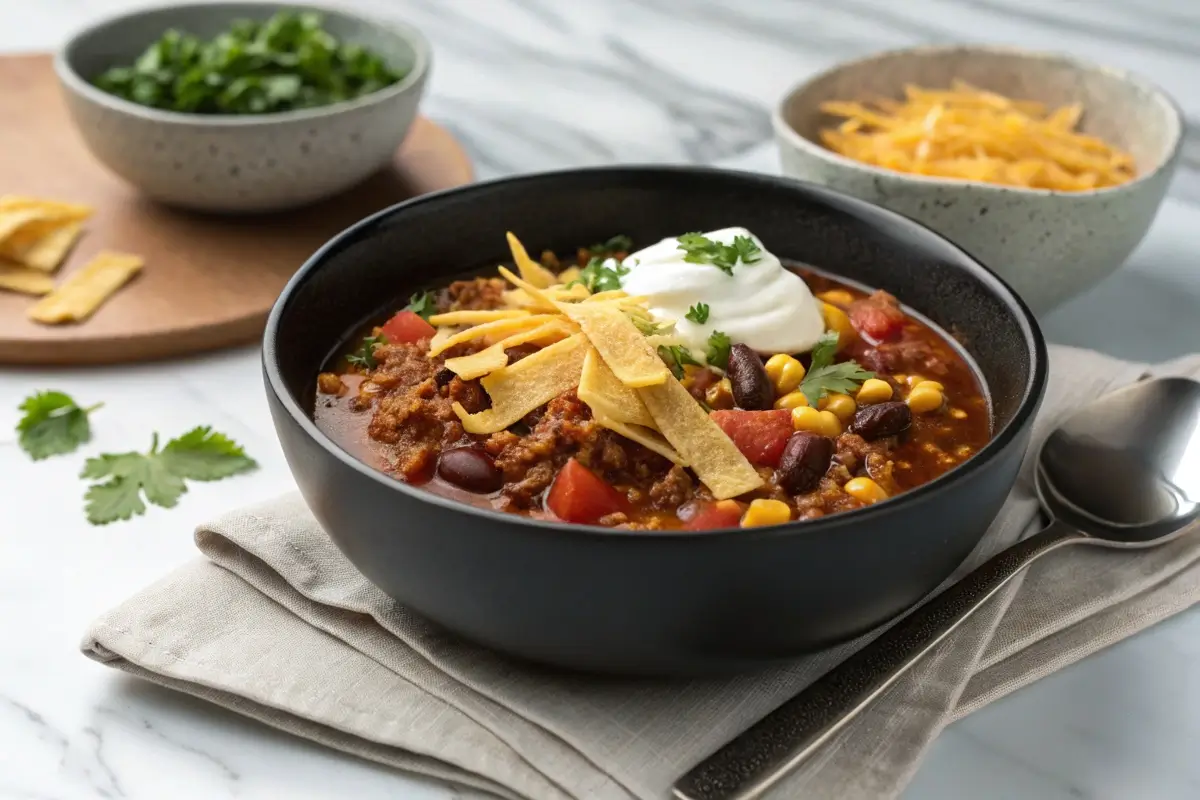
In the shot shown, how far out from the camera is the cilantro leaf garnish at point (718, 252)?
3828 millimetres

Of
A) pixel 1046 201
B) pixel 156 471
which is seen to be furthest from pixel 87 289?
pixel 1046 201

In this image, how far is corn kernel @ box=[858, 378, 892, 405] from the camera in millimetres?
3648

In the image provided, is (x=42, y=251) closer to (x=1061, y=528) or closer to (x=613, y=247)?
(x=613, y=247)

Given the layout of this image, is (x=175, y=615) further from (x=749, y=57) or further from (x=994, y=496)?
(x=749, y=57)

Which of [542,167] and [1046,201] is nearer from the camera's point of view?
[1046,201]

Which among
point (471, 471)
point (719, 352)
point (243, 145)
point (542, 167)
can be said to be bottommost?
point (542, 167)

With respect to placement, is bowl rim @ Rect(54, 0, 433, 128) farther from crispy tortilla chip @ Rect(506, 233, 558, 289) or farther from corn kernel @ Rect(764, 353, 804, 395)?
corn kernel @ Rect(764, 353, 804, 395)

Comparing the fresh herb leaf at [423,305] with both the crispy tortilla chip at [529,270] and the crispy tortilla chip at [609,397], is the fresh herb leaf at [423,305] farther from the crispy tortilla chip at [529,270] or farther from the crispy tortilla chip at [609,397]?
the crispy tortilla chip at [609,397]

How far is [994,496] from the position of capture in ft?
10.1

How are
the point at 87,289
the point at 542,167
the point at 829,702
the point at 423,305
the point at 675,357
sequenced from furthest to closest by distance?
the point at 542,167 → the point at 87,289 → the point at 423,305 → the point at 675,357 → the point at 829,702

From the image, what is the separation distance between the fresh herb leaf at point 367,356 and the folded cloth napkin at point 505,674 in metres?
0.42

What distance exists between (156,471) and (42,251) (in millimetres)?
1489

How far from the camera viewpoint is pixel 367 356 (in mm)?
3877

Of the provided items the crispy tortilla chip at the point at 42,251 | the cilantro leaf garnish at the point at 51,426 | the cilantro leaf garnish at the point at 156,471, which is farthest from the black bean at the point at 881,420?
the crispy tortilla chip at the point at 42,251
